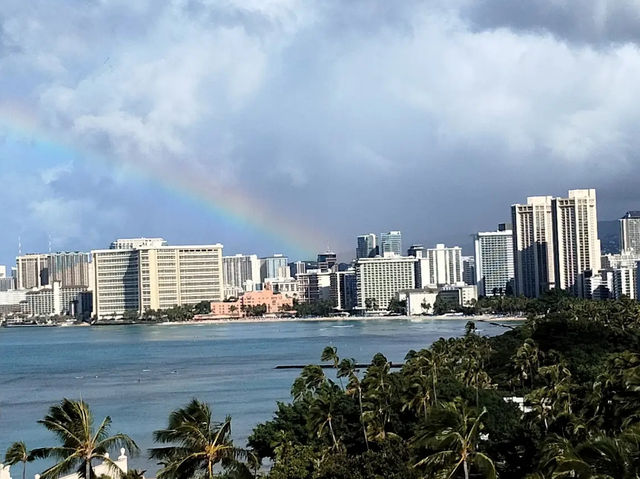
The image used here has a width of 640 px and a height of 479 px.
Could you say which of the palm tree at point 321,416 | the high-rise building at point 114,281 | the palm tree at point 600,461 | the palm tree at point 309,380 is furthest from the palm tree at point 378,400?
the high-rise building at point 114,281

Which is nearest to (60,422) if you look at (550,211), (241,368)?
(241,368)

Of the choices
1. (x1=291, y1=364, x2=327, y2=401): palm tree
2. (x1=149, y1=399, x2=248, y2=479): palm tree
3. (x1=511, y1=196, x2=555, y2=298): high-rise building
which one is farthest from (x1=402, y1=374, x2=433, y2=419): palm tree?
(x1=511, y1=196, x2=555, y2=298): high-rise building

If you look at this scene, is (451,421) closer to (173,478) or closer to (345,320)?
(173,478)

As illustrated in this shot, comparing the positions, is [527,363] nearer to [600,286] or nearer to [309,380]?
[309,380]

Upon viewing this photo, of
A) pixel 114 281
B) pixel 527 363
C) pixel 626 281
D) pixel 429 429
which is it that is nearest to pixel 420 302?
pixel 626 281

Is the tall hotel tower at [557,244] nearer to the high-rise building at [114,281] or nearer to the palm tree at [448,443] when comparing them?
the high-rise building at [114,281]
